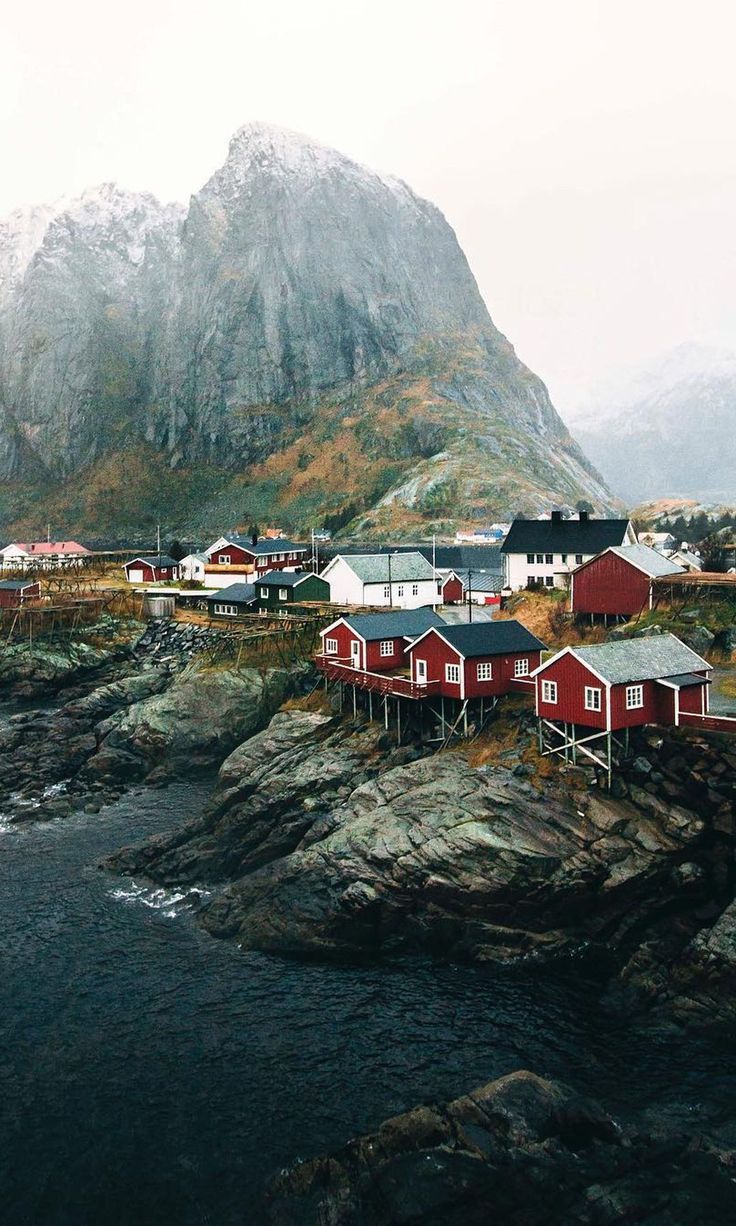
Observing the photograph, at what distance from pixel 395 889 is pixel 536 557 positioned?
159ft

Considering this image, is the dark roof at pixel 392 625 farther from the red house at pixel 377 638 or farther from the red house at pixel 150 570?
the red house at pixel 150 570

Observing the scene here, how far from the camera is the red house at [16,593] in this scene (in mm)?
105000

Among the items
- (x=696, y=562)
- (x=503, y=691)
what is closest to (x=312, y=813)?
(x=503, y=691)

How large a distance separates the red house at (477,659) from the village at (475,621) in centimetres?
9

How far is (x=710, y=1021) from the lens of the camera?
30.4m

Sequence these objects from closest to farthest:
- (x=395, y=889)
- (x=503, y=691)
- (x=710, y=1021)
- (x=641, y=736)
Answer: (x=710, y=1021)
(x=395, y=889)
(x=641, y=736)
(x=503, y=691)

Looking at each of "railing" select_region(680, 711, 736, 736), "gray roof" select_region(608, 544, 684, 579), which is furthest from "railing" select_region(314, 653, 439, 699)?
"gray roof" select_region(608, 544, 684, 579)

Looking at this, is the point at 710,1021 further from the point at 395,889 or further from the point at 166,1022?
the point at 166,1022

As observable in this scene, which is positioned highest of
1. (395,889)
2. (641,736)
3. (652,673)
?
(652,673)

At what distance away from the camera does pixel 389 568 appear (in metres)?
87.4

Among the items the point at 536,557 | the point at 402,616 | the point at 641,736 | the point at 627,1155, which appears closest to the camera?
the point at 627,1155

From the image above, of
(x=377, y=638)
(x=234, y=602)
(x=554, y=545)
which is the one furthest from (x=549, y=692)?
(x=234, y=602)

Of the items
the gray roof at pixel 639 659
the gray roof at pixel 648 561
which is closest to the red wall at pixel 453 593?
the gray roof at pixel 648 561

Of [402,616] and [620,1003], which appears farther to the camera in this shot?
[402,616]
